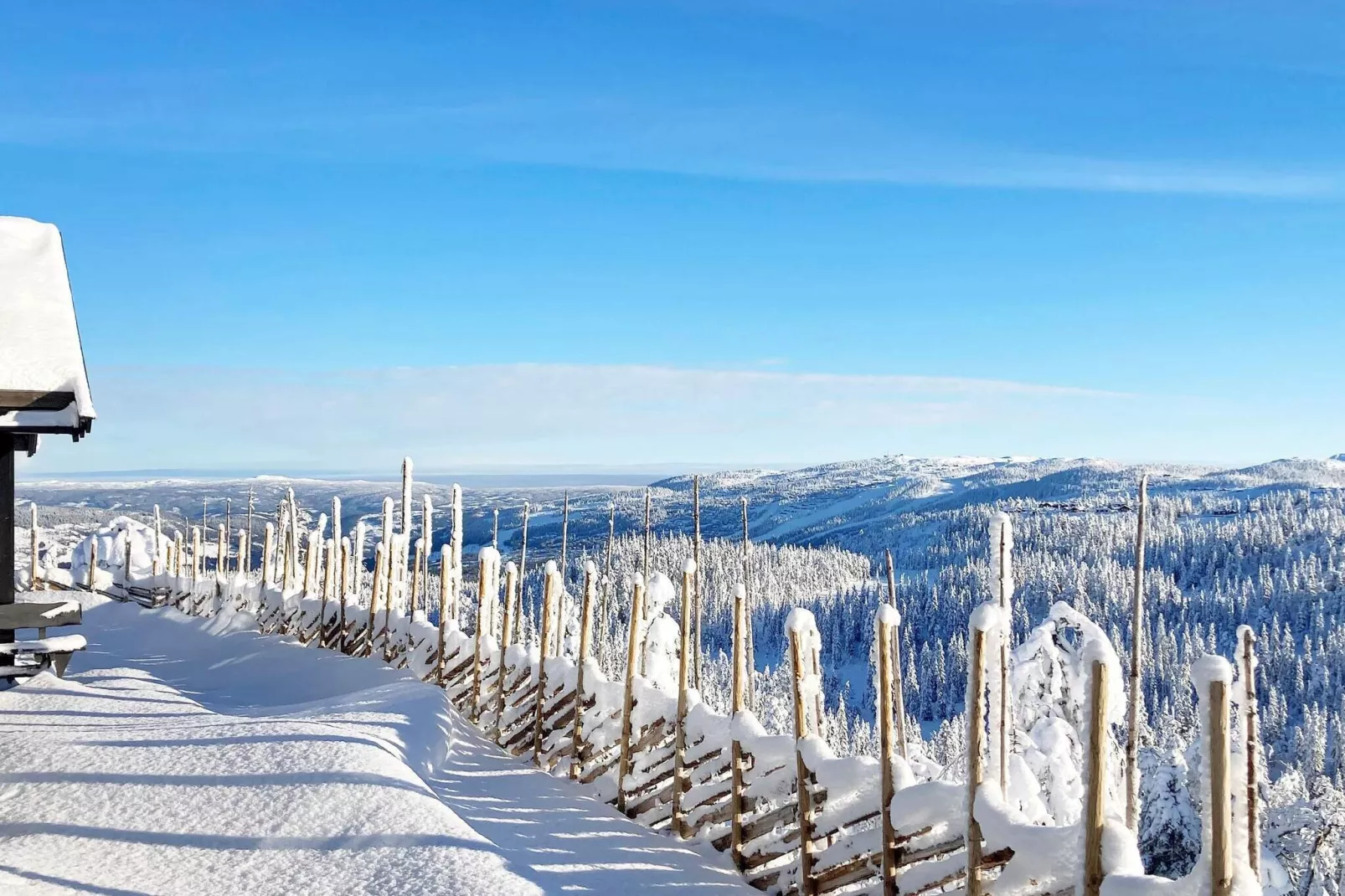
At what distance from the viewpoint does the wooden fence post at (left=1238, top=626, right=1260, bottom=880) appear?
294 inches

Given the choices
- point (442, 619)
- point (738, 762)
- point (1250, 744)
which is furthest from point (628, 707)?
point (1250, 744)

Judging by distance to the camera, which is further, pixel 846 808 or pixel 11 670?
pixel 11 670

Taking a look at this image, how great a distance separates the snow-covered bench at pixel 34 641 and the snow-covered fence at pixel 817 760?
3.77m

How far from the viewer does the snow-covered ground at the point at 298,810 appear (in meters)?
5.41

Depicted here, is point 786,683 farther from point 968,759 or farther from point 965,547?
point 965,547

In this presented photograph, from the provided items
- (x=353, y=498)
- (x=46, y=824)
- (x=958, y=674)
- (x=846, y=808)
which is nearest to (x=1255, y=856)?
(x=846, y=808)

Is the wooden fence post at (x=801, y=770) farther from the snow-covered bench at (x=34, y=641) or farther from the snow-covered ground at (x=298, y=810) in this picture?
the snow-covered bench at (x=34, y=641)

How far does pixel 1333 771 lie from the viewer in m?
60.6

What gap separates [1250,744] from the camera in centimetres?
879

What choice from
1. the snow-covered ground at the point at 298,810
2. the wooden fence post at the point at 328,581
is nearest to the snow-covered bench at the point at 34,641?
the snow-covered ground at the point at 298,810

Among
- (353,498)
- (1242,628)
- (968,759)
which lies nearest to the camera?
(968,759)

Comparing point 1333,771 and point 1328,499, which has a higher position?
point 1328,499

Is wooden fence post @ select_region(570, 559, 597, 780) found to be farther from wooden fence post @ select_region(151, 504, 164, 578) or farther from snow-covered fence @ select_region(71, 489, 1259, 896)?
wooden fence post @ select_region(151, 504, 164, 578)

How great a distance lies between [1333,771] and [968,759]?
71.9m
